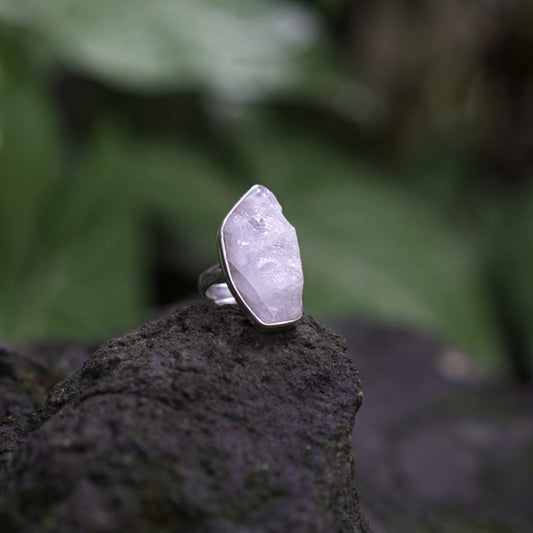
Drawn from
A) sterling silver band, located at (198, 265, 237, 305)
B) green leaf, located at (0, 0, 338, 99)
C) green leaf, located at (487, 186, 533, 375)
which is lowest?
green leaf, located at (487, 186, 533, 375)

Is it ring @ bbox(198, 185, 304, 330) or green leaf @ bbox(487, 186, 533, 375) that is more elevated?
ring @ bbox(198, 185, 304, 330)

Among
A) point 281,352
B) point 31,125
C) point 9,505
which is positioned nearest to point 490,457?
point 281,352

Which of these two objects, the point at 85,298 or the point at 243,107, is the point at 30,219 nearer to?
the point at 85,298

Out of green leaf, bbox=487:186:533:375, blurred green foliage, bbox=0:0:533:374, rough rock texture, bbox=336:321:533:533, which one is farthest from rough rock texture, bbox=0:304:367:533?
green leaf, bbox=487:186:533:375

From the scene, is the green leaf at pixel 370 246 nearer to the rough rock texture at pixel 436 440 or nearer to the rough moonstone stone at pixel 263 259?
the rough rock texture at pixel 436 440

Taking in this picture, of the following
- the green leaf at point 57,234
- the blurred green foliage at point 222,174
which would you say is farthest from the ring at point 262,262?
the green leaf at point 57,234

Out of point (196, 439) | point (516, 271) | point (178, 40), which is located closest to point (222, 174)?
point (178, 40)

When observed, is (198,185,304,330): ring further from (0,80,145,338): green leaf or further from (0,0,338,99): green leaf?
(0,0,338,99): green leaf
